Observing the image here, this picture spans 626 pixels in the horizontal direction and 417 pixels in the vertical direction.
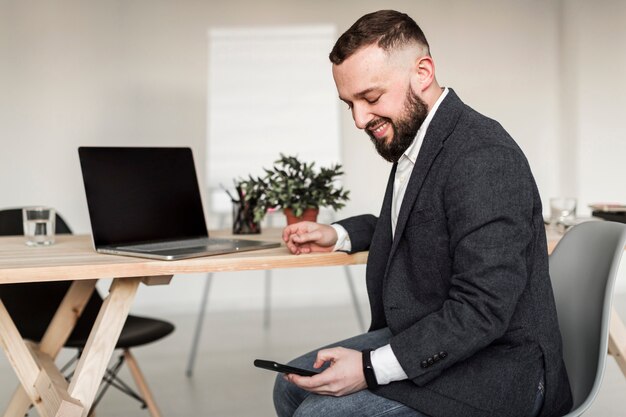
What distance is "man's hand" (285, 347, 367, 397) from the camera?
136 centimetres

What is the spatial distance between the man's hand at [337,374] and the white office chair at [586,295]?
41cm

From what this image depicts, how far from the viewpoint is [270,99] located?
513cm

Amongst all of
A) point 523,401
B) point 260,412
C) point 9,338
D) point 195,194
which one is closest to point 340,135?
point 260,412

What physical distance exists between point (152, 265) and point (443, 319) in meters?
0.77

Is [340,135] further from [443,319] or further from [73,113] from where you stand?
[443,319]

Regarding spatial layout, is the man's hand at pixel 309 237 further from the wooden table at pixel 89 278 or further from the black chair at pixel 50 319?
the black chair at pixel 50 319

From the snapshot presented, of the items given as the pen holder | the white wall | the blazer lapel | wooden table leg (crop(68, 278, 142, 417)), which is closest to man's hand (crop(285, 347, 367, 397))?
the blazer lapel

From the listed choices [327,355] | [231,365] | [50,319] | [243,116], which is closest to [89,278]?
[327,355]

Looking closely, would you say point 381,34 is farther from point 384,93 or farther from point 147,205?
point 147,205

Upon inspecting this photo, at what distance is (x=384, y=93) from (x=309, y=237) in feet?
1.73

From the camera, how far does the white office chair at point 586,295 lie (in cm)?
145

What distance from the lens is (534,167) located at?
18.4ft

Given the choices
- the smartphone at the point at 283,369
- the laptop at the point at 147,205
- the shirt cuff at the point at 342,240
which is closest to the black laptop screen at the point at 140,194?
the laptop at the point at 147,205

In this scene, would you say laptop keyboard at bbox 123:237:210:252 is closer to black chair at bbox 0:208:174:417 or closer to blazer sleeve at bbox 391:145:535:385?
black chair at bbox 0:208:174:417
